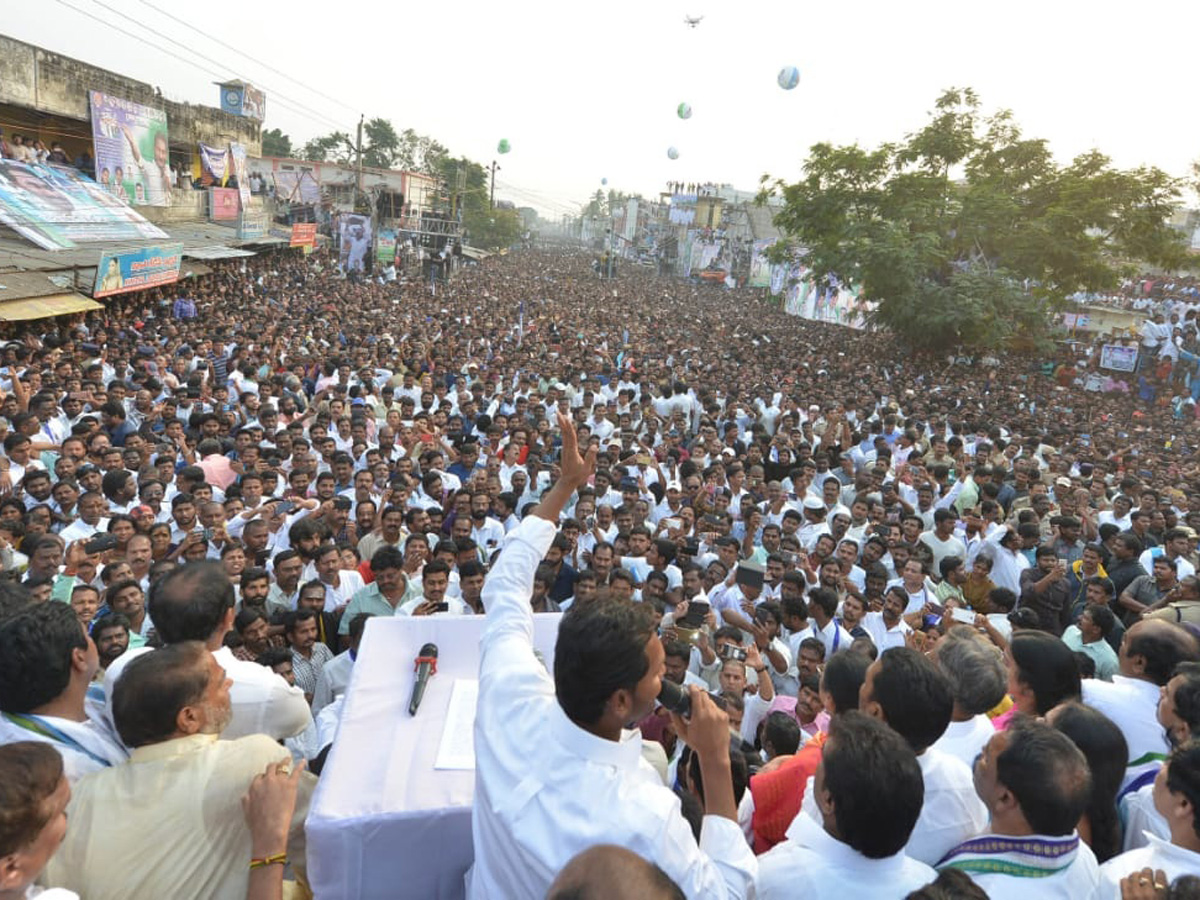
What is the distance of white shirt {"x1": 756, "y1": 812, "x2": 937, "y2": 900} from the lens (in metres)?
1.60

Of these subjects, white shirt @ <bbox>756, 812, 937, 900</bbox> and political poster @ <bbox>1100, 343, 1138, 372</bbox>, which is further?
political poster @ <bbox>1100, 343, 1138, 372</bbox>

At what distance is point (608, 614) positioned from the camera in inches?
58.8

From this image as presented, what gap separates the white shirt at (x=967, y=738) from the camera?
244 centimetres

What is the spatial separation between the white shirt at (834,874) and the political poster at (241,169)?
91.4ft

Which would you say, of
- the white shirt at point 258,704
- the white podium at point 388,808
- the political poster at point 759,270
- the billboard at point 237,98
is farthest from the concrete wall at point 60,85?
the political poster at point 759,270

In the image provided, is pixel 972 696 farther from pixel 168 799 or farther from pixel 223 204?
pixel 223 204

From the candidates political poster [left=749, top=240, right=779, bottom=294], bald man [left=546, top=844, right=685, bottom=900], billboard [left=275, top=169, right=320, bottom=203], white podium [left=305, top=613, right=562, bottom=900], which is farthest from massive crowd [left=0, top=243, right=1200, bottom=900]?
political poster [left=749, top=240, right=779, bottom=294]

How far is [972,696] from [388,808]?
1.96m

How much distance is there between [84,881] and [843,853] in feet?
5.07

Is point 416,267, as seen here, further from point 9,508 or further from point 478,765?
point 478,765

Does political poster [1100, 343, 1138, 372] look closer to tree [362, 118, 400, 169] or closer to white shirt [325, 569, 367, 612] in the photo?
white shirt [325, 569, 367, 612]

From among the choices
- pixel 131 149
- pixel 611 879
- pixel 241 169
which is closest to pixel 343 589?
pixel 611 879

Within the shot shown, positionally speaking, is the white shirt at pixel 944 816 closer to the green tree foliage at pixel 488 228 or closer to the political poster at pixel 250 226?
the political poster at pixel 250 226

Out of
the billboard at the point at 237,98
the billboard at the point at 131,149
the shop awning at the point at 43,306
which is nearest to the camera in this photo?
the shop awning at the point at 43,306
